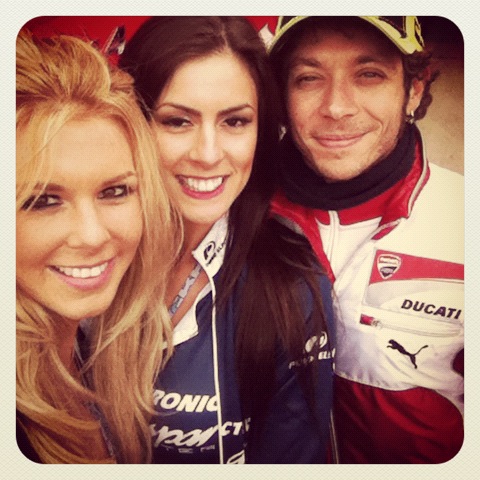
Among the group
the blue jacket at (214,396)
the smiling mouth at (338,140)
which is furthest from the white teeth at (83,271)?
the smiling mouth at (338,140)

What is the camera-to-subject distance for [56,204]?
1477mm

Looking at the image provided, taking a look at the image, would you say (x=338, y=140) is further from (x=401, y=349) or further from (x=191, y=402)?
(x=191, y=402)

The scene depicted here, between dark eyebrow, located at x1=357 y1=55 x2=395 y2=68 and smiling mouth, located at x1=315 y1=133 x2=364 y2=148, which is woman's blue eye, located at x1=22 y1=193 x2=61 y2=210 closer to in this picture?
smiling mouth, located at x1=315 y1=133 x2=364 y2=148

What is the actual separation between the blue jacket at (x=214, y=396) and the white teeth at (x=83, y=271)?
23cm

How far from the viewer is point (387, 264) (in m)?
1.56

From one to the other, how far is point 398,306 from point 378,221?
8.4 inches

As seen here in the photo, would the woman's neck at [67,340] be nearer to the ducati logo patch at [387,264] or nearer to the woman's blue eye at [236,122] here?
the woman's blue eye at [236,122]

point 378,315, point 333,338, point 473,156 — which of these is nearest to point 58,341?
point 333,338

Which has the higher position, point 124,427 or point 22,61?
point 22,61

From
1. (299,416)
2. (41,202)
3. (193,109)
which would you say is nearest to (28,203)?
(41,202)

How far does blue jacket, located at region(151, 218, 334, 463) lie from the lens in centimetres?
155

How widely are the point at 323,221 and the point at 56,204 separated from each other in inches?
24.6

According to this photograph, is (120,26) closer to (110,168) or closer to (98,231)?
(110,168)
